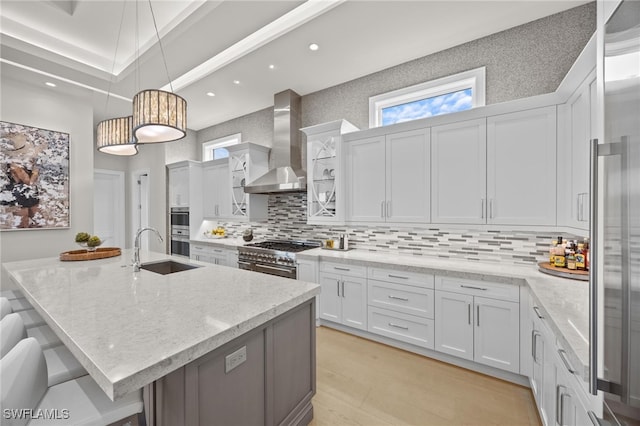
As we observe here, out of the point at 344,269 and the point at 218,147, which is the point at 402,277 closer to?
the point at 344,269

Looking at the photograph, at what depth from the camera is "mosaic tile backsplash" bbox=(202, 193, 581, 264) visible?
253cm

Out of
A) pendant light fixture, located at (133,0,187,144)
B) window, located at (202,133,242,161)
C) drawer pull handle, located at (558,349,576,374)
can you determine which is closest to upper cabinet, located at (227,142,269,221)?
window, located at (202,133,242,161)

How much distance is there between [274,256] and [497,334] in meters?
2.47

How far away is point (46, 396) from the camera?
1070 mm

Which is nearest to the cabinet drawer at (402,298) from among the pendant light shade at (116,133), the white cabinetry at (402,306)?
the white cabinetry at (402,306)

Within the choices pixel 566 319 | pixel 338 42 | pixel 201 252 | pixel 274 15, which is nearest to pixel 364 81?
pixel 338 42

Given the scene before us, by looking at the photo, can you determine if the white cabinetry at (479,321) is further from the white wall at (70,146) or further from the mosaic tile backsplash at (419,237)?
the white wall at (70,146)

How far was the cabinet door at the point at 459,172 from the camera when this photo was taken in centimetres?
249

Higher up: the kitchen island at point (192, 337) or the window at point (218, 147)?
the window at point (218, 147)

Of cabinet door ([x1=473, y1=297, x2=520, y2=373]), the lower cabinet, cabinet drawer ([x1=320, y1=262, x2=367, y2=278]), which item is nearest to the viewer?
cabinet door ([x1=473, y1=297, x2=520, y2=373])

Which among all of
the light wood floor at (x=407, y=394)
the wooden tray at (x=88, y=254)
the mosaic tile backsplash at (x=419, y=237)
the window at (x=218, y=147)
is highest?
the window at (x=218, y=147)

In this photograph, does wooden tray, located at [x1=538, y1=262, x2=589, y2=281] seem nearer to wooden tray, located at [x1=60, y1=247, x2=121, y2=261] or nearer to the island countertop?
the island countertop

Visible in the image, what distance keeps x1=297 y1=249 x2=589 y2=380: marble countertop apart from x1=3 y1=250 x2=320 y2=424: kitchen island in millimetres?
1208

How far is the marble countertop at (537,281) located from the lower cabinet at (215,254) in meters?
1.39
